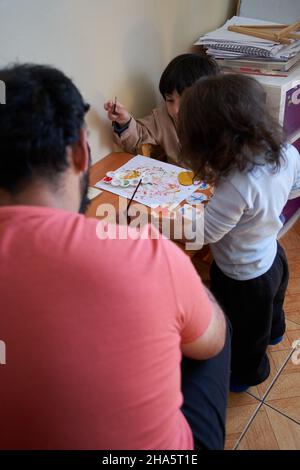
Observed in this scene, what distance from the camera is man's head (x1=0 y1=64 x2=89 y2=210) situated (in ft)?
1.77

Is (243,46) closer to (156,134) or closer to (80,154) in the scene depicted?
(156,134)

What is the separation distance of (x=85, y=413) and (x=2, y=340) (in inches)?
5.2

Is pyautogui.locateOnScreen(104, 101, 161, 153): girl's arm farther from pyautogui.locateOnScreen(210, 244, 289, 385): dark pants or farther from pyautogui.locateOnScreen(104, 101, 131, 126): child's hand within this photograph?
pyautogui.locateOnScreen(210, 244, 289, 385): dark pants

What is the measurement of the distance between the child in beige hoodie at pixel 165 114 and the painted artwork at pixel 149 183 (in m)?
0.10

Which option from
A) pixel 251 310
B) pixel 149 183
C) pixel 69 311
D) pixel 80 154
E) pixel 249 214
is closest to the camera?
pixel 69 311

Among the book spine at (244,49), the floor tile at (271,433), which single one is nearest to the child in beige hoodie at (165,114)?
the book spine at (244,49)

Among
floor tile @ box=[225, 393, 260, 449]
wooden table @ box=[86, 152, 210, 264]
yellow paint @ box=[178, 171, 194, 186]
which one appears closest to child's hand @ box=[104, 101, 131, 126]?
wooden table @ box=[86, 152, 210, 264]

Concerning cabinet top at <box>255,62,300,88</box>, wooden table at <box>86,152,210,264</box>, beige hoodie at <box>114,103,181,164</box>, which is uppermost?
cabinet top at <box>255,62,300,88</box>

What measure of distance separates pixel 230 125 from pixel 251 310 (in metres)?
0.50

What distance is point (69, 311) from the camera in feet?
1.55

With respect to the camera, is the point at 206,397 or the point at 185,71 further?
the point at 185,71

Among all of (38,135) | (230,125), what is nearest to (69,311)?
(38,135)

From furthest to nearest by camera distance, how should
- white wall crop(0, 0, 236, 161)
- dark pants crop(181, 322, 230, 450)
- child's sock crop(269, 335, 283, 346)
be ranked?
1. child's sock crop(269, 335, 283, 346)
2. white wall crop(0, 0, 236, 161)
3. dark pants crop(181, 322, 230, 450)

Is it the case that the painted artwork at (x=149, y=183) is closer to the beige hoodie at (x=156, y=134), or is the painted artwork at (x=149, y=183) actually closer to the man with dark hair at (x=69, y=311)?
the beige hoodie at (x=156, y=134)
